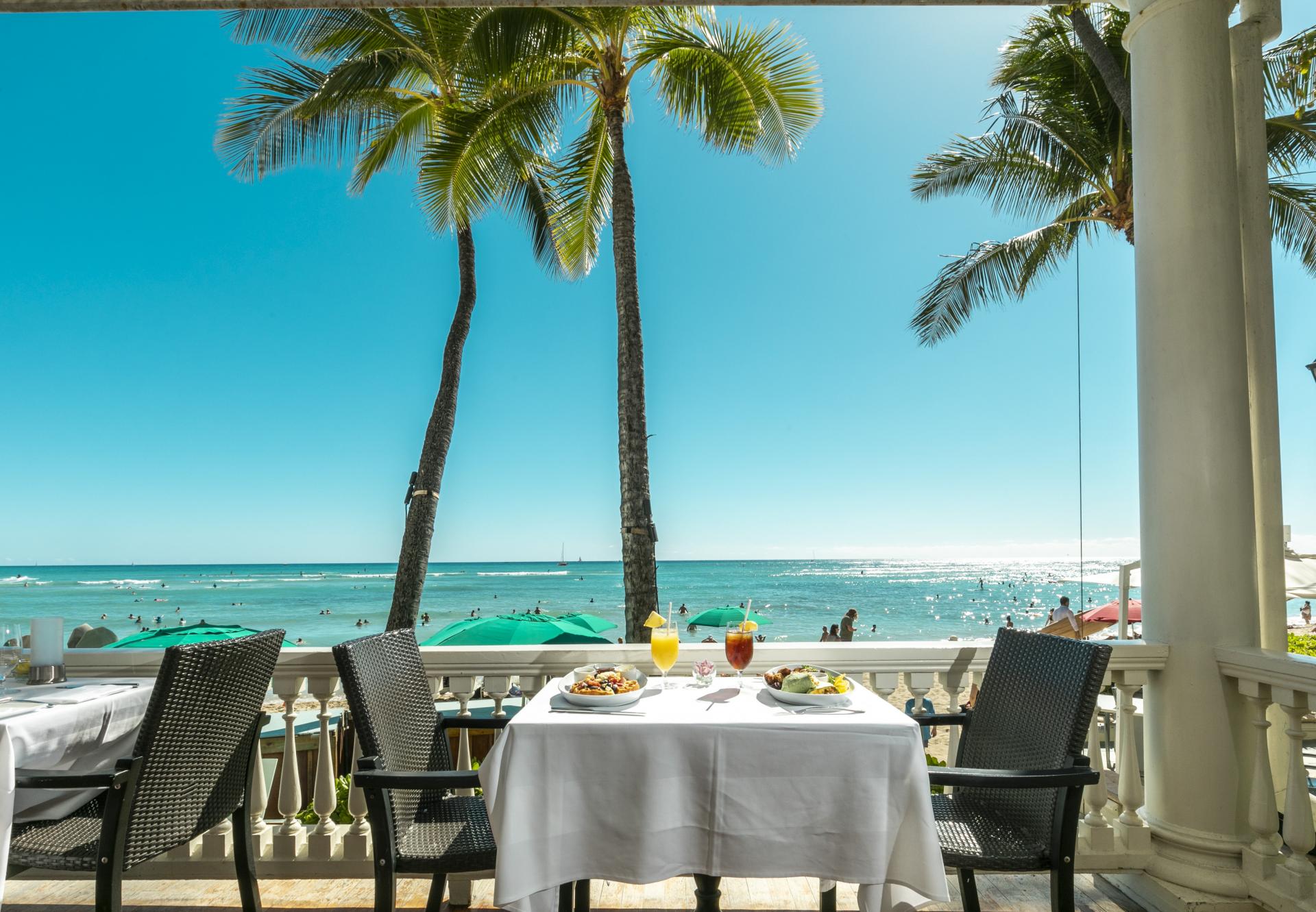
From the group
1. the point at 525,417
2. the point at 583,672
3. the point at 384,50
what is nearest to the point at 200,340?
the point at 525,417

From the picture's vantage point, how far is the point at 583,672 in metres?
1.86

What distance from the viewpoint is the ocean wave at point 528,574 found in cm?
4100

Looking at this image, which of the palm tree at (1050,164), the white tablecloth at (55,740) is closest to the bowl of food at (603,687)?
the white tablecloth at (55,740)

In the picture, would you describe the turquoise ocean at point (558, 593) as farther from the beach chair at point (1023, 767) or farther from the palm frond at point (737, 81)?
the beach chair at point (1023, 767)

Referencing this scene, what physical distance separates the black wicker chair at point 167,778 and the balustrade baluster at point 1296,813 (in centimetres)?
272

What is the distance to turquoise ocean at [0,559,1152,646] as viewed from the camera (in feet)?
96.8

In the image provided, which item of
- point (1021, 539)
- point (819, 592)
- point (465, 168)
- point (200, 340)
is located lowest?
→ point (819, 592)

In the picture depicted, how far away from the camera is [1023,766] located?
1879mm

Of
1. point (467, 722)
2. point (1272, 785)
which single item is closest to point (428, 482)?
point (467, 722)

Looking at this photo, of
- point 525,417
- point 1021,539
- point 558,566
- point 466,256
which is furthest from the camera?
point 558,566

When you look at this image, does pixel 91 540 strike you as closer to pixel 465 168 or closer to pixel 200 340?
pixel 200 340

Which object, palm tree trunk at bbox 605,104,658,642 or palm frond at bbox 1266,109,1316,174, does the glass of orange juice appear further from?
palm frond at bbox 1266,109,1316,174

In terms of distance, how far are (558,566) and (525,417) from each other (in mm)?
9951

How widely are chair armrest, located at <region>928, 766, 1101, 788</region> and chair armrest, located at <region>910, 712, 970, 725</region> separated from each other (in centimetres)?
44
